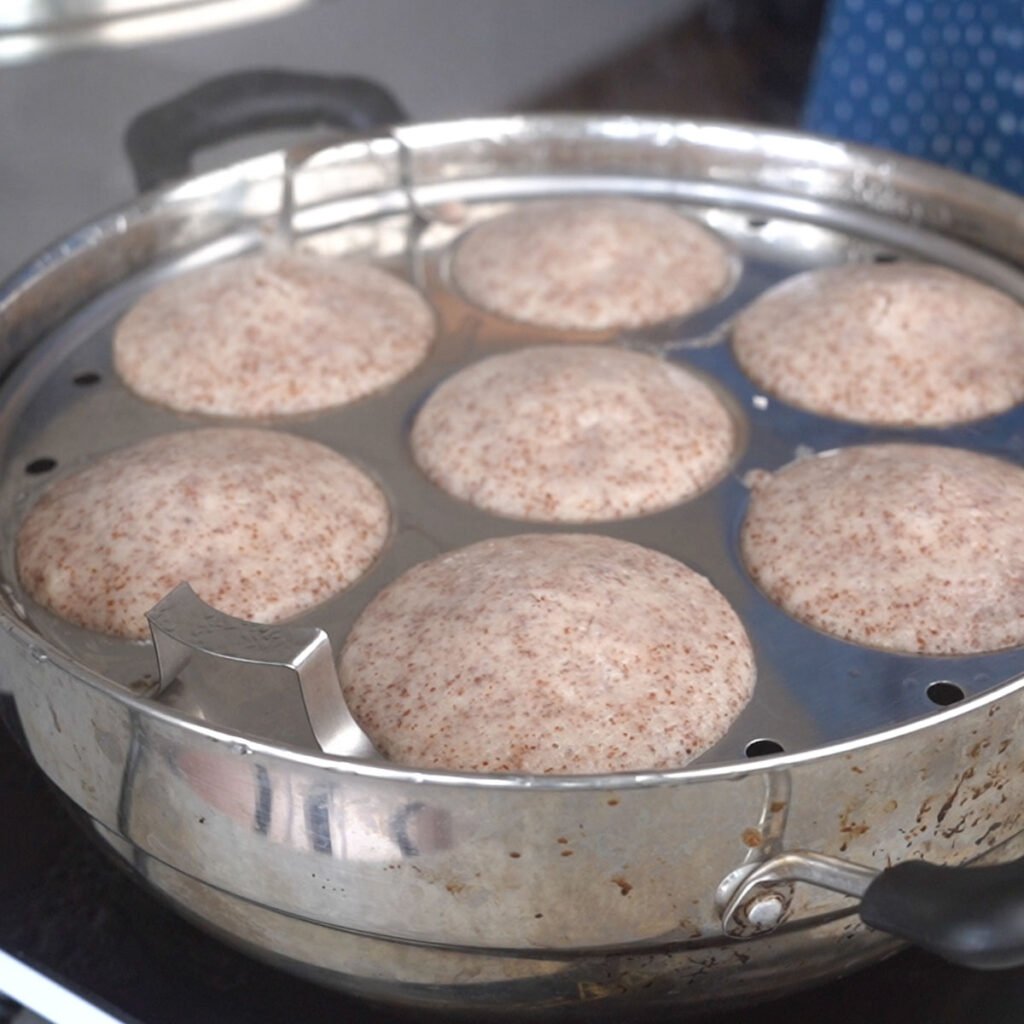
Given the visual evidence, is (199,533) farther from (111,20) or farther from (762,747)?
(111,20)

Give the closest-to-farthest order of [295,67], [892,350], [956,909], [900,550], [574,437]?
[956,909]
[900,550]
[574,437]
[892,350]
[295,67]

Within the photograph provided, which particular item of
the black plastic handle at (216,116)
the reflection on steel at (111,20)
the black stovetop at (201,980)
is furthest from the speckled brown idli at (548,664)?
the reflection on steel at (111,20)

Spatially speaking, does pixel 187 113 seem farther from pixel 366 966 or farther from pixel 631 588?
pixel 366 966

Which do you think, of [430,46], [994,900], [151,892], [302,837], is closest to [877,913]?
[994,900]

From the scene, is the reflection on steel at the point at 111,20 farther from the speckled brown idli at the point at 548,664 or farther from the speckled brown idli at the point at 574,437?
the speckled brown idli at the point at 548,664

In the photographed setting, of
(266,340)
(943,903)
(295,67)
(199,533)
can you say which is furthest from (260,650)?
(295,67)

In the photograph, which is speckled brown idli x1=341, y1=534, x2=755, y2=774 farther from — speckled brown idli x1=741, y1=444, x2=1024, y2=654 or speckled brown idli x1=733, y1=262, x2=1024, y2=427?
speckled brown idli x1=733, y1=262, x2=1024, y2=427
